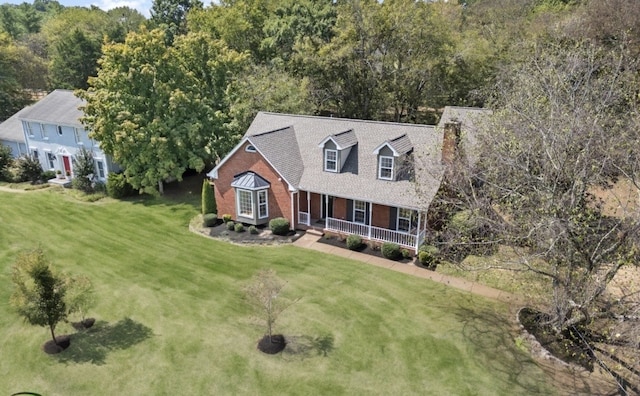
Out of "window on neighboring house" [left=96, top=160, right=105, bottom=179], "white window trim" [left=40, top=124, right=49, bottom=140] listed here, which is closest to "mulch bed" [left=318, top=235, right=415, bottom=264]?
"window on neighboring house" [left=96, top=160, right=105, bottom=179]

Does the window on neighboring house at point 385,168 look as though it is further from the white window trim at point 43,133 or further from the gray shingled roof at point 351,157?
the white window trim at point 43,133

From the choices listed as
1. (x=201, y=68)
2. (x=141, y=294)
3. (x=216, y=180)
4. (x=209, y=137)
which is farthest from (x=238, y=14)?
(x=141, y=294)

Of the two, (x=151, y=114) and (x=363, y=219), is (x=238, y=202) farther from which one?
(x=151, y=114)

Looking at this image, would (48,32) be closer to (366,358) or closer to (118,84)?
(118,84)

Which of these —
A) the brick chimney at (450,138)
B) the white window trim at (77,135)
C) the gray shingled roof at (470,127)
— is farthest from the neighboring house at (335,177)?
the white window trim at (77,135)

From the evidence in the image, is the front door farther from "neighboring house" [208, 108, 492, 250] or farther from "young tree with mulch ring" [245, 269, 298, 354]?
"young tree with mulch ring" [245, 269, 298, 354]

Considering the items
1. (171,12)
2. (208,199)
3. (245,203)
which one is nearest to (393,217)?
(245,203)
